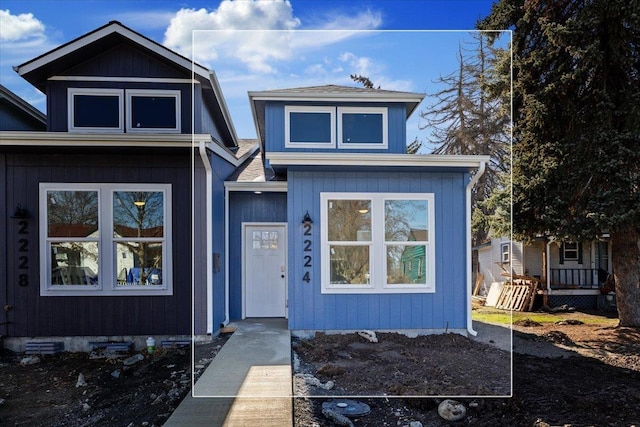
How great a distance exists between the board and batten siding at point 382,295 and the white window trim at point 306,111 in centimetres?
121

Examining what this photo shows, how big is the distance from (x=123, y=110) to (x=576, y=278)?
11.7m

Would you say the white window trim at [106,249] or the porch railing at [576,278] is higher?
the white window trim at [106,249]

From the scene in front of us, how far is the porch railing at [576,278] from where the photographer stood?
1127cm

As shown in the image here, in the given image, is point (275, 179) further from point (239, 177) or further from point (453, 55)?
point (453, 55)

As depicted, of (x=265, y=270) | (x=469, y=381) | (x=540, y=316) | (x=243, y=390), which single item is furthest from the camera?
(x=540, y=316)

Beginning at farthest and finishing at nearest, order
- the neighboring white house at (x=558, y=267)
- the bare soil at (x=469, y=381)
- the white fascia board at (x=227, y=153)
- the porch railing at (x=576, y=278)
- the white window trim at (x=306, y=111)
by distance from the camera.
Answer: the porch railing at (x=576, y=278), the neighboring white house at (x=558, y=267), the white window trim at (x=306, y=111), the white fascia board at (x=227, y=153), the bare soil at (x=469, y=381)

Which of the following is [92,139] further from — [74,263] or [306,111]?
[306,111]

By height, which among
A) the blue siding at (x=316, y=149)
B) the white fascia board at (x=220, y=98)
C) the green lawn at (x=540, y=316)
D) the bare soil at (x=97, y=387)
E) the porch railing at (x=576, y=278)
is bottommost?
the green lawn at (x=540, y=316)

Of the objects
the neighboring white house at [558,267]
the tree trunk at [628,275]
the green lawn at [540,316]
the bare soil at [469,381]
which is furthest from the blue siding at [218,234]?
the tree trunk at [628,275]

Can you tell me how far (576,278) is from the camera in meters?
11.4

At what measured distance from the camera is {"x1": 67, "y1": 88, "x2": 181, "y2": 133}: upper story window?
6168 millimetres

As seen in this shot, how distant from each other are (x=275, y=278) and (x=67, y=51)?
4.48 metres

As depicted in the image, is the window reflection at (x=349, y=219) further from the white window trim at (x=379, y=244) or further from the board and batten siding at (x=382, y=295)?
the board and batten siding at (x=382, y=295)

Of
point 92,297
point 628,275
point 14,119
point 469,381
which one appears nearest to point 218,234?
point 92,297
